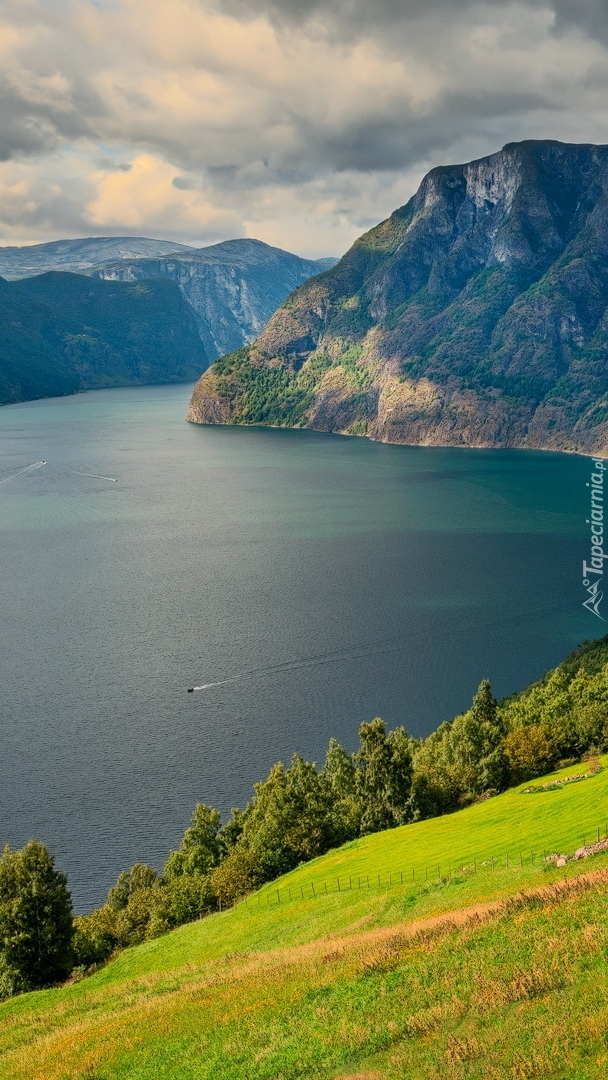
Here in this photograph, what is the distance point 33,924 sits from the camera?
172 ft

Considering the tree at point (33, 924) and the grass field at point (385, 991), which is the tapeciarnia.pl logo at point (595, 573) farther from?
the tree at point (33, 924)

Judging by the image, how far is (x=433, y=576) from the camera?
517 feet


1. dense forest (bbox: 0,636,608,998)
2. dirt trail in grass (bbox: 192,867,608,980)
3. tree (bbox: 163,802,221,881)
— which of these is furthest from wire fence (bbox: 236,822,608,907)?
tree (bbox: 163,802,221,881)

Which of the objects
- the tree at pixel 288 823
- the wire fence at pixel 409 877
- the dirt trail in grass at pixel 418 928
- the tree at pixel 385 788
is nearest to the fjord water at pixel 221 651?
the tree at pixel 288 823

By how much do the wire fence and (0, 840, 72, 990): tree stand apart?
10.9 m

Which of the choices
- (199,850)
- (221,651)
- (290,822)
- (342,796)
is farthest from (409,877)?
(221,651)

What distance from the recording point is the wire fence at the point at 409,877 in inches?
1631

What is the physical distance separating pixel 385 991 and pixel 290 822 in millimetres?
36337

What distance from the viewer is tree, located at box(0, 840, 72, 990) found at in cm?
5134

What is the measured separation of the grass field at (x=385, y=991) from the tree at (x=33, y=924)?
17.5 feet

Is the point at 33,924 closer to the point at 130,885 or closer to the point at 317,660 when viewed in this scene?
the point at 130,885

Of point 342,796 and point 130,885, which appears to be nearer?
point 130,885

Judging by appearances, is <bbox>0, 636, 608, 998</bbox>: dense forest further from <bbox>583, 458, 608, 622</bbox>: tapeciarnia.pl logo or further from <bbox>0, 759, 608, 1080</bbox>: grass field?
<bbox>583, 458, 608, 622</bbox>: tapeciarnia.pl logo

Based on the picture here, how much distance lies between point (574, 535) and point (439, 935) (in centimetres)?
16650
